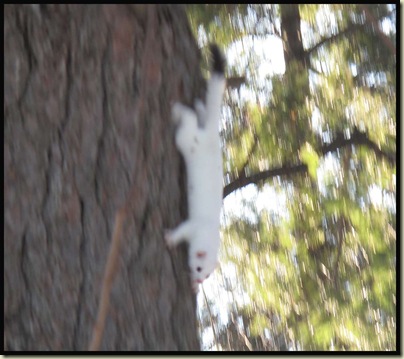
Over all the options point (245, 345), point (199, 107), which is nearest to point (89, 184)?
point (199, 107)

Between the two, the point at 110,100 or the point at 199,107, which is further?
the point at 199,107

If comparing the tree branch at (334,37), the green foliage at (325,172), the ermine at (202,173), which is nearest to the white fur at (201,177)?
the ermine at (202,173)

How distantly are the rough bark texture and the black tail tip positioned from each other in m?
0.50

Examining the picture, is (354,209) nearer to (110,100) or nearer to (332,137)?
(332,137)

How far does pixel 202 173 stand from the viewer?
2.67m

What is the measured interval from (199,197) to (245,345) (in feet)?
8.46

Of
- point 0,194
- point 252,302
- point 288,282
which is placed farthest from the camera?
point 252,302

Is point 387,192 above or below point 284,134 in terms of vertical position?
below

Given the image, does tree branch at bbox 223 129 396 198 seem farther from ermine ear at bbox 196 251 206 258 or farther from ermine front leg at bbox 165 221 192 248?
ermine front leg at bbox 165 221 192 248

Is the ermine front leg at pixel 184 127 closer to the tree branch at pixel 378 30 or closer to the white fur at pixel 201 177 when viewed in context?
the white fur at pixel 201 177

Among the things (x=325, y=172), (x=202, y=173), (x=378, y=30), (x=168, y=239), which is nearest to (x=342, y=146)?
(x=325, y=172)

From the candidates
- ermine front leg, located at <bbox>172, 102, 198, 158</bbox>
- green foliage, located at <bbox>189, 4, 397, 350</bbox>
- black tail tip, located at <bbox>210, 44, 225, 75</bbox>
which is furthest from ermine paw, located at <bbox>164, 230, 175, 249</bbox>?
green foliage, located at <bbox>189, 4, 397, 350</bbox>

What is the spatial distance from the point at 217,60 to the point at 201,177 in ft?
1.94

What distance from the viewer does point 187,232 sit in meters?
2.58
